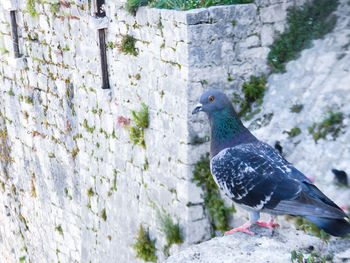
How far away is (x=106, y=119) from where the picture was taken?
20.1 ft

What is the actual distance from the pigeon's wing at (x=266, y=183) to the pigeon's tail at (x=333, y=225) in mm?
36

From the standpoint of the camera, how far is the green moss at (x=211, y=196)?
16.1 feet

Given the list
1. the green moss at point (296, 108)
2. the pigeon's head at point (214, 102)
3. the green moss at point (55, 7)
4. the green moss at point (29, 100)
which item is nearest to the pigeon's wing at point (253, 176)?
the pigeon's head at point (214, 102)

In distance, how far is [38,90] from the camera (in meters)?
7.62

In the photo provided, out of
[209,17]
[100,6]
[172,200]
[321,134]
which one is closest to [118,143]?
[172,200]

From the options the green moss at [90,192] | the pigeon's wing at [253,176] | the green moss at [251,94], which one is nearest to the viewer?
the pigeon's wing at [253,176]

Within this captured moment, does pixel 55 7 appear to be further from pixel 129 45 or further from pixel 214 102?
pixel 214 102

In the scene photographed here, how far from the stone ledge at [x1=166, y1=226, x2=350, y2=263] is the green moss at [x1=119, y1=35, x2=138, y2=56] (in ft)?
7.71

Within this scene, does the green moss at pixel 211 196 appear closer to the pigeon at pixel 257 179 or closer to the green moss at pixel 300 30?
the pigeon at pixel 257 179

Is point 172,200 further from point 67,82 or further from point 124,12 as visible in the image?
point 67,82

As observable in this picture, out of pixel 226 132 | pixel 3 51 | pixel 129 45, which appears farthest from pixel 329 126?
pixel 3 51

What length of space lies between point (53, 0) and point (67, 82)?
1.05 meters

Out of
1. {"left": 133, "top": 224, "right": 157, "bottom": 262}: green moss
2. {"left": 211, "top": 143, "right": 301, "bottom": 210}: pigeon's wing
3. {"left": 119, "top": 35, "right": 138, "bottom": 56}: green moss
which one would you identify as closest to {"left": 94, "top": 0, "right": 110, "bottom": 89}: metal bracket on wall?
{"left": 119, "top": 35, "right": 138, "bottom": 56}: green moss

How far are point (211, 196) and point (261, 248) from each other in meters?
1.41
